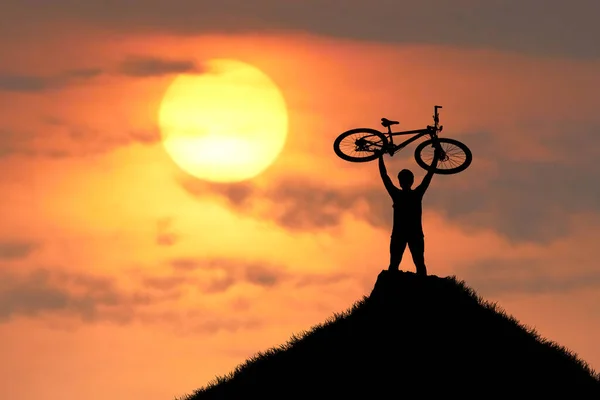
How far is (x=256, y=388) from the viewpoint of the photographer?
28094mm

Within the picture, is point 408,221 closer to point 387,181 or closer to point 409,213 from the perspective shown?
point 409,213

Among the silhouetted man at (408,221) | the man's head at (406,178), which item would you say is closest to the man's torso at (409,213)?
the silhouetted man at (408,221)

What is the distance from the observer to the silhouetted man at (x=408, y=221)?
28812 millimetres

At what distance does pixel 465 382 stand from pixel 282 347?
234 inches

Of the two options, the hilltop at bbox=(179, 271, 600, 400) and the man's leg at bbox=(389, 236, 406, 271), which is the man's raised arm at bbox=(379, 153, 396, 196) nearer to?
the man's leg at bbox=(389, 236, 406, 271)

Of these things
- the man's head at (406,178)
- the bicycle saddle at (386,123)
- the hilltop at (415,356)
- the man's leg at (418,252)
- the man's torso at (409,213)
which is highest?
the bicycle saddle at (386,123)

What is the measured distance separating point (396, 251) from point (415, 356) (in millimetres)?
3341

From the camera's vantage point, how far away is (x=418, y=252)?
1138 inches

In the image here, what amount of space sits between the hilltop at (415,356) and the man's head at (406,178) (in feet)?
7.47

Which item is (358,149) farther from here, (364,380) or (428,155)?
(364,380)

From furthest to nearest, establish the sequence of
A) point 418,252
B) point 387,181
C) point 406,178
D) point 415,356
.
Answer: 1. point 387,181
2. point 418,252
3. point 406,178
4. point 415,356

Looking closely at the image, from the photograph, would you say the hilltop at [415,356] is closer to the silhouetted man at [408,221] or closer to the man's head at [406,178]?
the silhouetted man at [408,221]

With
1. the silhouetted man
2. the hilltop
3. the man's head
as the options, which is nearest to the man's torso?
the silhouetted man

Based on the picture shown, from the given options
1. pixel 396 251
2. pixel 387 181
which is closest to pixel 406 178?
pixel 387 181
